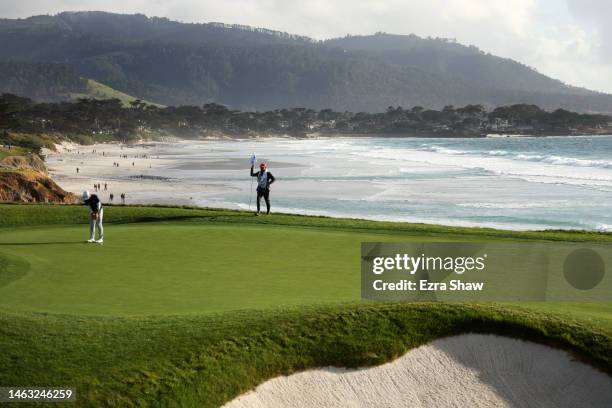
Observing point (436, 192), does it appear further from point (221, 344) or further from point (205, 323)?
point (221, 344)

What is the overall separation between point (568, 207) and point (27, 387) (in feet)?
127

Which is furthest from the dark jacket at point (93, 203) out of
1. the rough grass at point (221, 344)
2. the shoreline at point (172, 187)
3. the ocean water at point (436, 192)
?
the ocean water at point (436, 192)

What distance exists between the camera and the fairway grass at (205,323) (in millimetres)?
8445

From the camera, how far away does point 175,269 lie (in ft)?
40.9

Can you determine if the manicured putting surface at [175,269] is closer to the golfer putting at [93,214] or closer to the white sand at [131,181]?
the golfer putting at [93,214]

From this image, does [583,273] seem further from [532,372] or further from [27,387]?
[27,387]

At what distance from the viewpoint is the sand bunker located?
864 centimetres

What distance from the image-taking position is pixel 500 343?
31.9 feet

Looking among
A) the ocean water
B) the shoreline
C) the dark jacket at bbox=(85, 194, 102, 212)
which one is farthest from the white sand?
the dark jacket at bbox=(85, 194, 102, 212)

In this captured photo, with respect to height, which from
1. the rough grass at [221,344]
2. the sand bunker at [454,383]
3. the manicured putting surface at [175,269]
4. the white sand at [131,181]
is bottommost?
the white sand at [131,181]

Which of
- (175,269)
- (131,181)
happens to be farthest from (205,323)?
(131,181)

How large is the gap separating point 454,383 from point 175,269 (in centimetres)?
552

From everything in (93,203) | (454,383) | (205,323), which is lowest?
(454,383)

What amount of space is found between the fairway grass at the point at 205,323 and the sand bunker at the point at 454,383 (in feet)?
0.57
